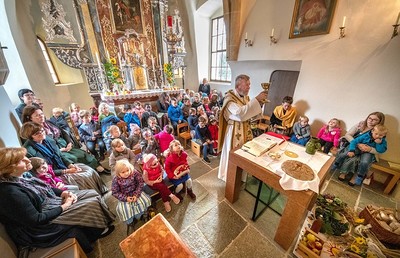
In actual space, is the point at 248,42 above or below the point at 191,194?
above

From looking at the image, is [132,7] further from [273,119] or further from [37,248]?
[37,248]

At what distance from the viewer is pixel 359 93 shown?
297cm

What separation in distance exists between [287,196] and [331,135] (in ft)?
8.93

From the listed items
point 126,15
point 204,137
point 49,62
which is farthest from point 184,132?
point 49,62

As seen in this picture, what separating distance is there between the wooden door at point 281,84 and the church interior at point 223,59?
0.03 meters

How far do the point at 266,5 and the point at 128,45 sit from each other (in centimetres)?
487

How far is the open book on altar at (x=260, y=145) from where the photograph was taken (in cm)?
181

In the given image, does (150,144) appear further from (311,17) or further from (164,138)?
(311,17)

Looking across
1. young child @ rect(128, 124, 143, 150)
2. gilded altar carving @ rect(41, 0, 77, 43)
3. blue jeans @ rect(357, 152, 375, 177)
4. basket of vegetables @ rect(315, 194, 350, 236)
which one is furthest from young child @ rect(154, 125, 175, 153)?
gilded altar carving @ rect(41, 0, 77, 43)

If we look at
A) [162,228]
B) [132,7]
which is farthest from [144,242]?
[132,7]

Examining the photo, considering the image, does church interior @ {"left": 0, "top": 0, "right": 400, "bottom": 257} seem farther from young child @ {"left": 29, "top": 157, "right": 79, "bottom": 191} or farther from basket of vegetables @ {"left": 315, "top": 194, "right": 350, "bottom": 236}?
young child @ {"left": 29, "top": 157, "right": 79, "bottom": 191}

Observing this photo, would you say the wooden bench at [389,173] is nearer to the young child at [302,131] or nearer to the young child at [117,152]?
the young child at [302,131]

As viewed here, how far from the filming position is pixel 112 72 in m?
5.32

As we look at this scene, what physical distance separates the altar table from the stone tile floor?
24cm
